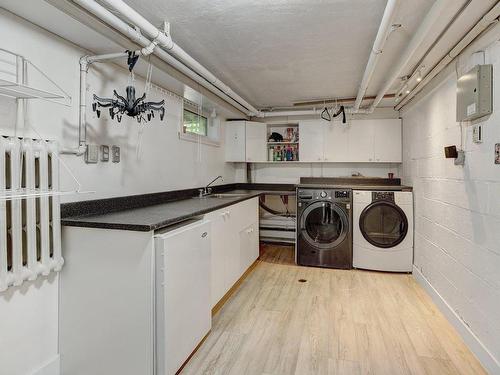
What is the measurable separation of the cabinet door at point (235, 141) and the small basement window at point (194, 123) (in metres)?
0.52

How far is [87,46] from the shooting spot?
1.97 metres

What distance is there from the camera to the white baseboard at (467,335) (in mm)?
1813

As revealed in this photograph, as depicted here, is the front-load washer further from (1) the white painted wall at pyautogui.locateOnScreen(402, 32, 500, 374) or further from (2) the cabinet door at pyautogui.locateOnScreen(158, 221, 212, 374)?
(2) the cabinet door at pyautogui.locateOnScreen(158, 221, 212, 374)

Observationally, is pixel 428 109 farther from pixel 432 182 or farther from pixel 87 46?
pixel 87 46

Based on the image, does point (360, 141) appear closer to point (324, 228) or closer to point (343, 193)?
point (343, 193)

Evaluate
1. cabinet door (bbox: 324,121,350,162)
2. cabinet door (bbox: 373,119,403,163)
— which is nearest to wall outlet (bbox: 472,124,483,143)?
cabinet door (bbox: 373,119,403,163)

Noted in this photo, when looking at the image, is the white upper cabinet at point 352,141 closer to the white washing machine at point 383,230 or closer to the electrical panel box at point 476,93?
the white washing machine at point 383,230

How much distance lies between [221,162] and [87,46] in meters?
2.61

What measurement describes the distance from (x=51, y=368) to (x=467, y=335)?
2.70m

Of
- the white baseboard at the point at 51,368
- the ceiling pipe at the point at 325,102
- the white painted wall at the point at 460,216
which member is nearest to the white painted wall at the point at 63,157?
the white baseboard at the point at 51,368

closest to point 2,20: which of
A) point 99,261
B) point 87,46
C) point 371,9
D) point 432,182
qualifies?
point 87,46

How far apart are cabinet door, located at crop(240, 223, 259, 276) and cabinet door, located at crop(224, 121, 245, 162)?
1260mm

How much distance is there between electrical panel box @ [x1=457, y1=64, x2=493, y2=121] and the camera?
5.95 ft

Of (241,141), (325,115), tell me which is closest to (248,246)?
(241,141)
